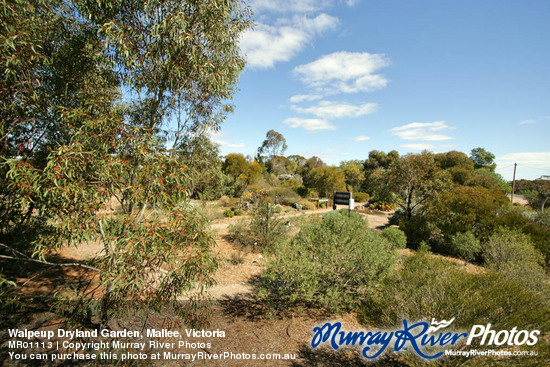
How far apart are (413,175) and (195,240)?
12454 millimetres

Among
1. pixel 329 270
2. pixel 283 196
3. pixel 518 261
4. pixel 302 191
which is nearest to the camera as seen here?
pixel 329 270

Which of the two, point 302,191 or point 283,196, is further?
point 302,191

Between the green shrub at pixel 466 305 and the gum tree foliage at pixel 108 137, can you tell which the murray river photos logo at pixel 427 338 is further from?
the gum tree foliage at pixel 108 137

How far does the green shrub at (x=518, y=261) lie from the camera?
5.21 meters

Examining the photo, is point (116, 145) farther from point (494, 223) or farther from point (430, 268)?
point (494, 223)

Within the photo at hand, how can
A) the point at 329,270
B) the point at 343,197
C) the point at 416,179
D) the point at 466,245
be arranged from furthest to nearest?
the point at 416,179, the point at 343,197, the point at 466,245, the point at 329,270

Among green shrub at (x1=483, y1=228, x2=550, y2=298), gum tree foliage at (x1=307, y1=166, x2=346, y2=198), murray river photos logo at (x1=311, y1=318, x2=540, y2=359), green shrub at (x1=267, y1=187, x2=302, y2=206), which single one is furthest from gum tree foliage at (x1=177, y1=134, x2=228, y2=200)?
gum tree foliage at (x1=307, y1=166, x2=346, y2=198)

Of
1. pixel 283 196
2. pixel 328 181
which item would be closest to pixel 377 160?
pixel 328 181

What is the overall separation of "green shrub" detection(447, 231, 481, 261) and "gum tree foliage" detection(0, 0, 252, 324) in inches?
384

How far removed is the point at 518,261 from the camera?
6176mm

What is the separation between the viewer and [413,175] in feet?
41.4

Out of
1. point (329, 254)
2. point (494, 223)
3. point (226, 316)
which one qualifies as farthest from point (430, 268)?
point (494, 223)

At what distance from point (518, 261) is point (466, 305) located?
4.77 metres

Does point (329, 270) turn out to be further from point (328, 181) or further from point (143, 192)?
point (328, 181)
